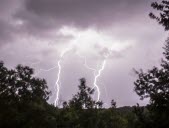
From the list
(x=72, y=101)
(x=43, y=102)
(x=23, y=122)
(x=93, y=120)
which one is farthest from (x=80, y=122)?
(x=23, y=122)

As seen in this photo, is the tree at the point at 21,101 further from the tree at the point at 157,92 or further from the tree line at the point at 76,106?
the tree at the point at 157,92

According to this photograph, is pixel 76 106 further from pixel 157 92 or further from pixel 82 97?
pixel 157 92

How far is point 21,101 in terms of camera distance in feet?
161

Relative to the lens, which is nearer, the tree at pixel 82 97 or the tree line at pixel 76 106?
the tree line at pixel 76 106

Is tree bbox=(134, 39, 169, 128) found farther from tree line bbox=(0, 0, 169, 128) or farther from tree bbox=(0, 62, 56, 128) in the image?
tree bbox=(0, 62, 56, 128)

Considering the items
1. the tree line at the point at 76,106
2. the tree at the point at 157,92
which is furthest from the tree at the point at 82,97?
the tree at the point at 157,92

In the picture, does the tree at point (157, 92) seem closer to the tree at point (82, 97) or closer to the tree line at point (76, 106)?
the tree line at point (76, 106)

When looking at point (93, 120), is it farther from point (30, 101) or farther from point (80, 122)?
point (30, 101)

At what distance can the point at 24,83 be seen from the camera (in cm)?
4959

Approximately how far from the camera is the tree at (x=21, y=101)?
4728 centimetres

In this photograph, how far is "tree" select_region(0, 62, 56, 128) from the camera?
47.3 metres

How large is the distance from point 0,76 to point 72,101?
97.9 feet

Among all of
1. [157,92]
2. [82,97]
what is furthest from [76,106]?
[157,92]

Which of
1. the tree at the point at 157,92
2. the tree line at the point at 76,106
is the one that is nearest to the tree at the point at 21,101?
the tree line at the point at 76,106
